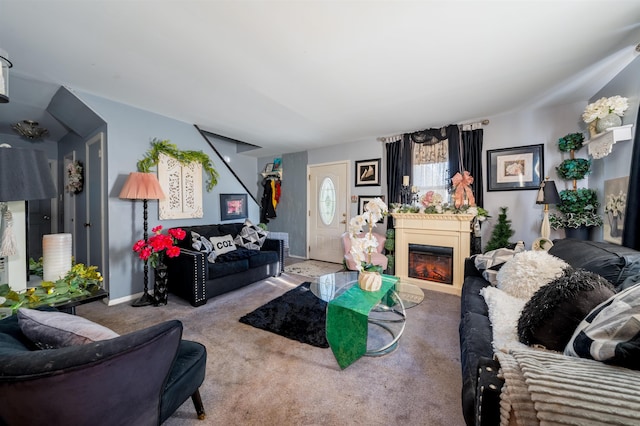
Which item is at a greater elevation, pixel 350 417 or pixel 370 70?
pixel 370 70

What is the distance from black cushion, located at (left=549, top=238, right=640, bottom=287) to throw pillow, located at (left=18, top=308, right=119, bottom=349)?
8.15 ft

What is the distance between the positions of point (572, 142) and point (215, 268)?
4.53m

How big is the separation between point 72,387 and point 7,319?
33.8 inches

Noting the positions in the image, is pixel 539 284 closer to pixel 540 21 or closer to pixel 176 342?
pixel 540 21

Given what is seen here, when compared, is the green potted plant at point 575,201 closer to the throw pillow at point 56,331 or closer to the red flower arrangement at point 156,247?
the throw pillow at point 56,331

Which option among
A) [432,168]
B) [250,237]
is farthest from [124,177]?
[432,168]

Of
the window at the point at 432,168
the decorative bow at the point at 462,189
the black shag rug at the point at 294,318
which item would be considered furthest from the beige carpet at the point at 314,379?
the window at the point at 432,168

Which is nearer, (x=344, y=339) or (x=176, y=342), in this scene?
(x=176, y=342)

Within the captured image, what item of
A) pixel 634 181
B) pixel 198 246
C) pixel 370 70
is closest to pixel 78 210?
pixel 198 246

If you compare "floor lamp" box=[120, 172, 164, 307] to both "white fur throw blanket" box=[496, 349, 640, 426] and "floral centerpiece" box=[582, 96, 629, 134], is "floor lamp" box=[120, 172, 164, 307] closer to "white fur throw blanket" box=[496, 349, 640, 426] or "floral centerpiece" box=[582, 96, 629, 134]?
"white fur throw blanket" box=[496, 349, 640, 426]

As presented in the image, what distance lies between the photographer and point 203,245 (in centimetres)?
312

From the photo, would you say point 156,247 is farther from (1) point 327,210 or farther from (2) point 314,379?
(1) point 327,210

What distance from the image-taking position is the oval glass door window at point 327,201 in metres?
4.81

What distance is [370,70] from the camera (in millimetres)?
2152
